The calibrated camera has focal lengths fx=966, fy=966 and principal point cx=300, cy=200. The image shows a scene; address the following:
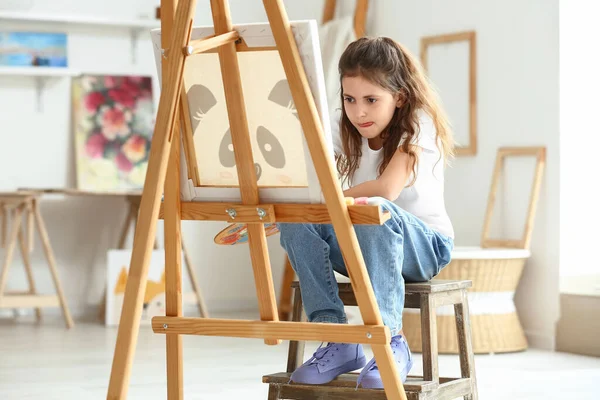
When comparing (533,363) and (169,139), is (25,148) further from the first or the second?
(169,139)

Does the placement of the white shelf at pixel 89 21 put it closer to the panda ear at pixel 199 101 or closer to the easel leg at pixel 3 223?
the easel leg at pixel 3 223

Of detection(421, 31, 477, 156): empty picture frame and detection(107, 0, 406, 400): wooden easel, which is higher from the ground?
detection(421, 31, 477, 156): empty picture frame

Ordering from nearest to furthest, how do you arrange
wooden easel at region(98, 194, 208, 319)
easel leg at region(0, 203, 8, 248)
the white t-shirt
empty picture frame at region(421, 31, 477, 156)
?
the white t-shirt
empty picture frame at region(421, 31, 477, 156)
easel leg at region(0, 203, 8, 248)
wooden easel at region(98, 194, 208, 319)

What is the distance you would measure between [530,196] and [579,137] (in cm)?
32

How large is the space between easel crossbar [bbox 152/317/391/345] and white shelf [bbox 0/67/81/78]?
10.9ft

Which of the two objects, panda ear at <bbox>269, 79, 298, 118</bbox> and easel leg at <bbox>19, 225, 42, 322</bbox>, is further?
easel leg at <bbox>19, 225, 42, 322</bbox>

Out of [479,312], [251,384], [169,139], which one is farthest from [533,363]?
[169,139]

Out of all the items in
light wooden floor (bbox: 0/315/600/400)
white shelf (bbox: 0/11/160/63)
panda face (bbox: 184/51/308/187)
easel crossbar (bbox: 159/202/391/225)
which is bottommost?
light wooden floor (bbox: 0/315/600/400)

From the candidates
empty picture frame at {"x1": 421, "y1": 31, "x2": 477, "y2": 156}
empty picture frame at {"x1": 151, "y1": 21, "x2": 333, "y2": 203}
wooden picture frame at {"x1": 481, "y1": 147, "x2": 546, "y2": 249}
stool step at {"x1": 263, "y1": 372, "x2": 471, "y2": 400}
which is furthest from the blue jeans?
empty picture frame at {"x1": 421, "y1": 31, "x2": 477, "y2": 156}

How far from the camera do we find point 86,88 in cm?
529

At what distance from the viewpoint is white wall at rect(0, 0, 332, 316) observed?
204 inches

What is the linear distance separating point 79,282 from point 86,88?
1061mm

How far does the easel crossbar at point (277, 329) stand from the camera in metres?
1.84

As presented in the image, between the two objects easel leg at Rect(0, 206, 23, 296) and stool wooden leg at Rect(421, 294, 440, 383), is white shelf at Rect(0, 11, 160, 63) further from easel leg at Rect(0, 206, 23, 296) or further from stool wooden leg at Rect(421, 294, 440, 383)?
stool wooden leg at Rect(421, 294, 440, 383)
